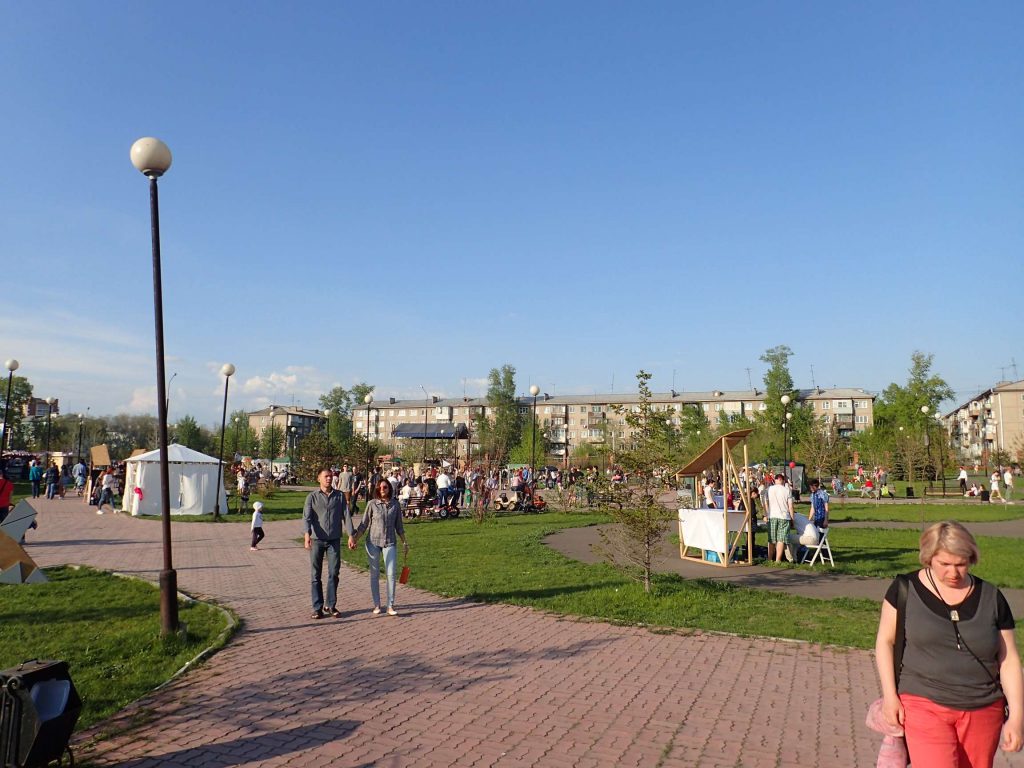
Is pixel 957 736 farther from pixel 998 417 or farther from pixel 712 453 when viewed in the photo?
pixel 998 417

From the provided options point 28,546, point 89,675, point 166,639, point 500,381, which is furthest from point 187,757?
point 500,381

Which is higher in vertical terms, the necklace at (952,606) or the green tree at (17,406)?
the green tree at (17,406)

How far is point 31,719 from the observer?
4031 mm

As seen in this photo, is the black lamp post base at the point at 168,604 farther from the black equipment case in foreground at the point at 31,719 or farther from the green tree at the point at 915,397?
the green tree at the point at 915,397

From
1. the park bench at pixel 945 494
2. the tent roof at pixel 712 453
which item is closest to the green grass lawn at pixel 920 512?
the park bench at pixel 945 494

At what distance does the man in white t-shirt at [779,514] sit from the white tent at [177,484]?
19.0m

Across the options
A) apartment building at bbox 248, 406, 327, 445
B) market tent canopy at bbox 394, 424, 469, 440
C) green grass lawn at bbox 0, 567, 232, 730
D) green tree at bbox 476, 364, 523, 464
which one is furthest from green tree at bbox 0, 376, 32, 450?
green grass lawn at bbox 0, 567, 232, 730

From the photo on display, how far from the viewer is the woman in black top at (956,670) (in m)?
3.02

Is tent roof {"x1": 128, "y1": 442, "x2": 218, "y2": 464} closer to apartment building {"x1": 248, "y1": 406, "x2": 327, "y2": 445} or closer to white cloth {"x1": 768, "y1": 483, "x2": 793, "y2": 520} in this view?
white cloth {"x1": 768, "y1": 483, "x2": 793, "y2": 520}

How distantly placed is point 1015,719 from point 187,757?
4475 mm

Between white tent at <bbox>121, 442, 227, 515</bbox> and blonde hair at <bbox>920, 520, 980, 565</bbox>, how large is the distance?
25084mm

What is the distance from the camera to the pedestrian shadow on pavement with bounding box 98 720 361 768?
4469 millimetres

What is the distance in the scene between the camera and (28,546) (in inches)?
612

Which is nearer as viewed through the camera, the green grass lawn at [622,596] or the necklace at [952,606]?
the necklace at [952,606]
